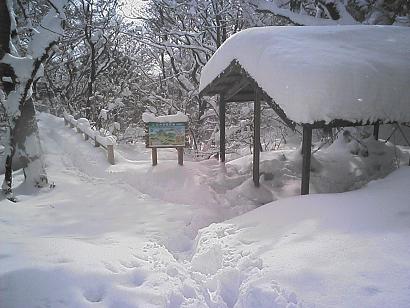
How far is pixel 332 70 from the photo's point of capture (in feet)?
15.9

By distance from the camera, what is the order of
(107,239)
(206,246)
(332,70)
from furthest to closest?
(332,70) → (107,239) → (206,246)

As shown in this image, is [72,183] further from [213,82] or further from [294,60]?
[294,60]

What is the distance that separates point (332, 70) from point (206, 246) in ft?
10.6

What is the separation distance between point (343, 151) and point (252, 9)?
6.05m

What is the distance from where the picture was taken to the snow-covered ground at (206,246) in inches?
101

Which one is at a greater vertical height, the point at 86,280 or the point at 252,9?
the point at 252,9

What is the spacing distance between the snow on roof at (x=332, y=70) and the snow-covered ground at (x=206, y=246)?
4.02 ft

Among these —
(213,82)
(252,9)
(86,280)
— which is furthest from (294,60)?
A: (252,9)

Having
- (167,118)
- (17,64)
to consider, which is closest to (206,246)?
(167,118)

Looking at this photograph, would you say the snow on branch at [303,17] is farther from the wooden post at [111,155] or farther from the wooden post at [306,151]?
the wooden post at [111,155]

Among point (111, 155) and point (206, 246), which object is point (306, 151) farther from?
point (111, 155)

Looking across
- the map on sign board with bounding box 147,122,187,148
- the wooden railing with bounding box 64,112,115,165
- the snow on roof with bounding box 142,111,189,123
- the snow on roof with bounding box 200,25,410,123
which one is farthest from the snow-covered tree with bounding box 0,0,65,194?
the snow on roof with bounding box 200,25,410,123

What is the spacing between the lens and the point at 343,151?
921cm

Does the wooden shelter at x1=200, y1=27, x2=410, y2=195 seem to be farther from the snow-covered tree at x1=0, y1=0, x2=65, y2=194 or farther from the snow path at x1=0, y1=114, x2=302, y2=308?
the snow-covered tree at x1=0, y1=0, x2=65, y2=194
